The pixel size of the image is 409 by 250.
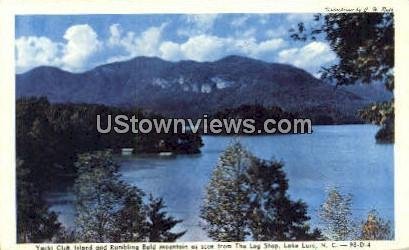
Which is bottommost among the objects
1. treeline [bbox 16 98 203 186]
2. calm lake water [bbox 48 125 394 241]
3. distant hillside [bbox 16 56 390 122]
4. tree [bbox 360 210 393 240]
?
tree [bbox 360 210 393 240]

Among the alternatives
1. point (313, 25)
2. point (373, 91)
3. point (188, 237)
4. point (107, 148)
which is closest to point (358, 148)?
point (373, 91)

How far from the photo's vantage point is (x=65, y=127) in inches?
124

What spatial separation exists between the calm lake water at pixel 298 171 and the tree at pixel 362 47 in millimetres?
139

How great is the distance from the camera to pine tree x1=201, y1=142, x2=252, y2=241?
316 cm

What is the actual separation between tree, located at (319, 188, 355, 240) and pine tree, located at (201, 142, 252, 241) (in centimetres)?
35

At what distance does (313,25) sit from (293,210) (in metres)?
0.82

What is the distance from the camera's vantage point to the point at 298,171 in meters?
3.16

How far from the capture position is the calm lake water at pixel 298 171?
3150 mm

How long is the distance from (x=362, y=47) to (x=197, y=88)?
0.75 metres

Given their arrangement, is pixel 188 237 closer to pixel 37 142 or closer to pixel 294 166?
pixel 294 166

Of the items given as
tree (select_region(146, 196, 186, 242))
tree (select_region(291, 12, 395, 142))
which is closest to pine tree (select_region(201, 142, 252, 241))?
tree (select_region(146, 196, 186, 242))

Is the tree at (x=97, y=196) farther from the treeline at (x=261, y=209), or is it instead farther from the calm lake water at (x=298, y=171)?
the treeline at (x=261, y=209)

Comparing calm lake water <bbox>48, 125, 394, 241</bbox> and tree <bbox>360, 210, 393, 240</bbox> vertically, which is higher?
calm lake water <bbox>48, 125, 394, 241</bbox>

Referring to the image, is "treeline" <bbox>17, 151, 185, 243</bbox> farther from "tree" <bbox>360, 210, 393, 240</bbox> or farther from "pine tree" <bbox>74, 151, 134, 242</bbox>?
"tree" <bbox>360, 210, 393, 240</bbox>
